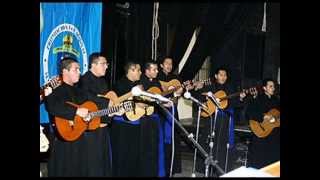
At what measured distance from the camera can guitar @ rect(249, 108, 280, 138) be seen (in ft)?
20.8

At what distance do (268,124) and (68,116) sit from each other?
301 centimetres

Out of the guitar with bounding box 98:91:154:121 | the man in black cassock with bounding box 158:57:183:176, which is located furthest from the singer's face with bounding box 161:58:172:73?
the guitar with bounding box 98:91:154:121

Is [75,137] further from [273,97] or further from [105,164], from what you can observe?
[273,97]

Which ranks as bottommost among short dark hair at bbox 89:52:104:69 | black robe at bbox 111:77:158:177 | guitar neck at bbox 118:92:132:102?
black robe at bbox 111:77:158:177

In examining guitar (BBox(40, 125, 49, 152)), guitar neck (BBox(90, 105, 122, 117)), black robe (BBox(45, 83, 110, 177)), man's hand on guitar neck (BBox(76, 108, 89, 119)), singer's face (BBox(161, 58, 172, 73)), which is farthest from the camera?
singer's face (BBox(161, 58, 172, 73))

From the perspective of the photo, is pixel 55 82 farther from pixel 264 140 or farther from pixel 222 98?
pixel 264 140

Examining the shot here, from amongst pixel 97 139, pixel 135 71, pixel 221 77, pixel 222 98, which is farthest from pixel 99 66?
pixel 221 77

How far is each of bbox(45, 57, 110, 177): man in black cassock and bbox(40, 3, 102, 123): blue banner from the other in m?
0.14

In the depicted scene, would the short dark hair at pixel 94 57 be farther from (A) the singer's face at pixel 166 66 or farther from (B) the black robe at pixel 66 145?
(A) the singer's face at pixel 166 66

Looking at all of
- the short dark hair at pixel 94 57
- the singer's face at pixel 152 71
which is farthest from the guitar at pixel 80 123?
the singer's face at pixel 152 71

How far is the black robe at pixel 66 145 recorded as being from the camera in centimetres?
455

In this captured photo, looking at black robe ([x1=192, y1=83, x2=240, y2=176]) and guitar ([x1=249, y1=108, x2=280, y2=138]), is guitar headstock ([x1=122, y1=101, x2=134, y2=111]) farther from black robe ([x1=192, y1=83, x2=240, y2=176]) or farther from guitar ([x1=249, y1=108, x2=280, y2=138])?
guitar ([x1=249, y1=108, x2=280, y2=138])

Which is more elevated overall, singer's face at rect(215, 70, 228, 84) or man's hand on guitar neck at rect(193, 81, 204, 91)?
singer's face at rect(215, 70, 228, 84)

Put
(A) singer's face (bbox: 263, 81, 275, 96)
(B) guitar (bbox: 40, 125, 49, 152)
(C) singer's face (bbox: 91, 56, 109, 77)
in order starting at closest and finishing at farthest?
(B) guitar (bbox: 40, 125, 49, 152) < (C) singer's face (bbox: 91, 56, 109, 77) < (A) singer's face (bbox: 263, 81, 275, 96)
